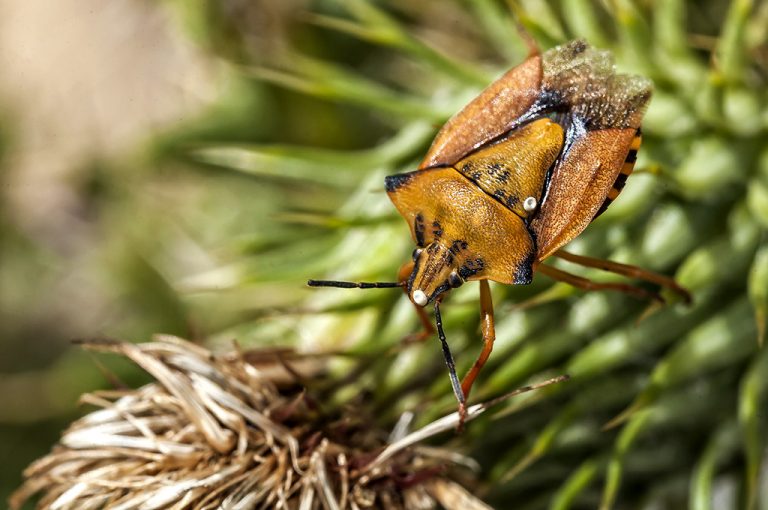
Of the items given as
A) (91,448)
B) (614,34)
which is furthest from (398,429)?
(614,34)

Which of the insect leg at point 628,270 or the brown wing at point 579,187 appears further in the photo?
the insect leg at point 628,270

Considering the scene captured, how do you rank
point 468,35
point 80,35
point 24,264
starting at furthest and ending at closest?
point 80,35 < point 24,264 < point 468,35

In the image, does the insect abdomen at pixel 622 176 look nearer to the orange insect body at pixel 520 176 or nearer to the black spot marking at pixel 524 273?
the orange insect body at pixel 520 176

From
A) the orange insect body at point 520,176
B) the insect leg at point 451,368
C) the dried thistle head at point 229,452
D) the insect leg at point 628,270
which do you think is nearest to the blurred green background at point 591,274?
the insect leg at point 628,270

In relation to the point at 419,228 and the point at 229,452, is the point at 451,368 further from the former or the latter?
the point at 229,452

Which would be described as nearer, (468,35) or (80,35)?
(468,35)

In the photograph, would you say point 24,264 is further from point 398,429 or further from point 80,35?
point 398,429
